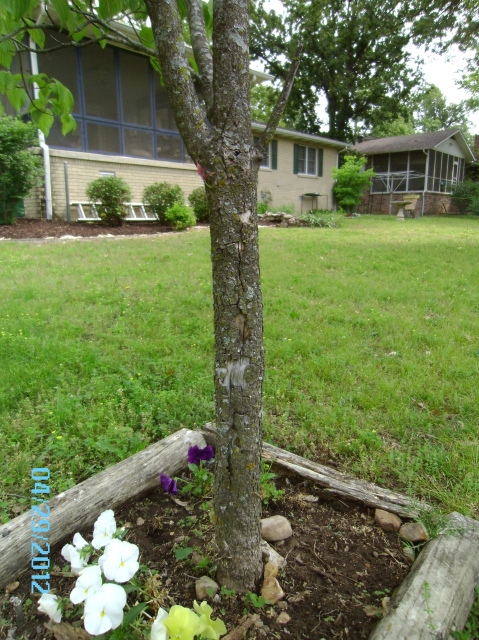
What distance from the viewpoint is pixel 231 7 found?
124 centimetres

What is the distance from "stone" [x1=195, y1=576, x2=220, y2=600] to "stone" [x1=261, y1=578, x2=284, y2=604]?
0.51 feet

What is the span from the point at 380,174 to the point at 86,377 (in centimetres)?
2804

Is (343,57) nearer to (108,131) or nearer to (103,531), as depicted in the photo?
(108,131)

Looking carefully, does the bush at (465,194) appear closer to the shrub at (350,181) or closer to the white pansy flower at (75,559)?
the shrub at (350,181)

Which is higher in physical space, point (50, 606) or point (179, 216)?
point (179, 216)

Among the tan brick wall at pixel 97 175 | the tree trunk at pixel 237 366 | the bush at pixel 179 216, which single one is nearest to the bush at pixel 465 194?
the tan brick wall at pixel 97 175

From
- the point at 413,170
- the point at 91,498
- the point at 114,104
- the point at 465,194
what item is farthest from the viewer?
the point at 413,170

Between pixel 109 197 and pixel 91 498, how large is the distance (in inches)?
409

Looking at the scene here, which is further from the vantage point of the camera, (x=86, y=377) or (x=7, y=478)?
(x=86, y=377)

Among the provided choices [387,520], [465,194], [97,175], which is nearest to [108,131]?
[97,175]

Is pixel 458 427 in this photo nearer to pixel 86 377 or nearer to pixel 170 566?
pixel 170 566

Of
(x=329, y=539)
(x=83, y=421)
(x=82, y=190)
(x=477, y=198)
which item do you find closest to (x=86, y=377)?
(x=83, y=421)

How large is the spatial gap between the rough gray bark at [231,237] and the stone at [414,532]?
0.64 metres

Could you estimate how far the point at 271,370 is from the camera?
11.1ft
